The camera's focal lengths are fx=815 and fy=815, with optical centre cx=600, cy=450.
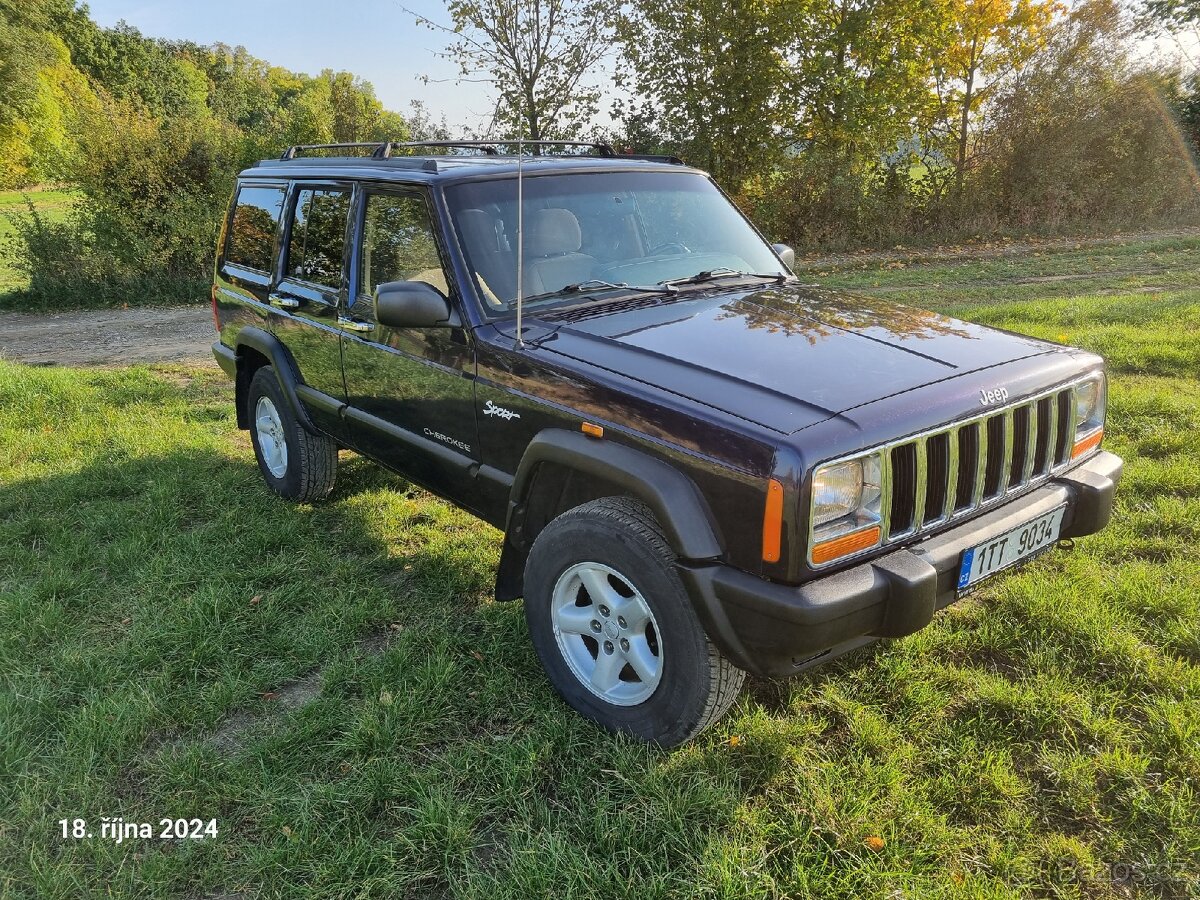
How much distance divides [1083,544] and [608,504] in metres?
2.63

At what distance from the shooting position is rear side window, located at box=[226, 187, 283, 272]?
4.73 meters

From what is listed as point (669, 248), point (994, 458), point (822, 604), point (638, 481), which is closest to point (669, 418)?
point (638, 481)

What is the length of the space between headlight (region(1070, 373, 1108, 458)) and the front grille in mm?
138

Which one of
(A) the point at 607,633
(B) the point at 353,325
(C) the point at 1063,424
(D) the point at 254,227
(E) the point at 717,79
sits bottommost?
(A) the point at 607,633

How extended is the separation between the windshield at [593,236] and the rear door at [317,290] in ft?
3.18

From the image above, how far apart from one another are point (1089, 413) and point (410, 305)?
2.68 meters

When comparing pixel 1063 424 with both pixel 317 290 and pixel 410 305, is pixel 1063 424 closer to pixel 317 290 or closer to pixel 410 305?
pixel 410 305

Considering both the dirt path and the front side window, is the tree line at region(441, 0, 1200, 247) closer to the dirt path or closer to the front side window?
the dirt path

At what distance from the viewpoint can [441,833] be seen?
96.9 inches

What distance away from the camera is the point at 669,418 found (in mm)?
2512

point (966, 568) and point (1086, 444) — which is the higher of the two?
point (1086, 444)

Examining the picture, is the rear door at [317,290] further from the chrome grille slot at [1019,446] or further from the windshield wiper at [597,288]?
the chrome grille slot at [1019,446]

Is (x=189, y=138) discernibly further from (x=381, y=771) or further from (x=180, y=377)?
(x=381, y=771)

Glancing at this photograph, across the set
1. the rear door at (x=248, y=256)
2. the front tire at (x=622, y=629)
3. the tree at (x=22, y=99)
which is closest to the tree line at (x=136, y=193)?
the rear door at (x=248, y=256)
